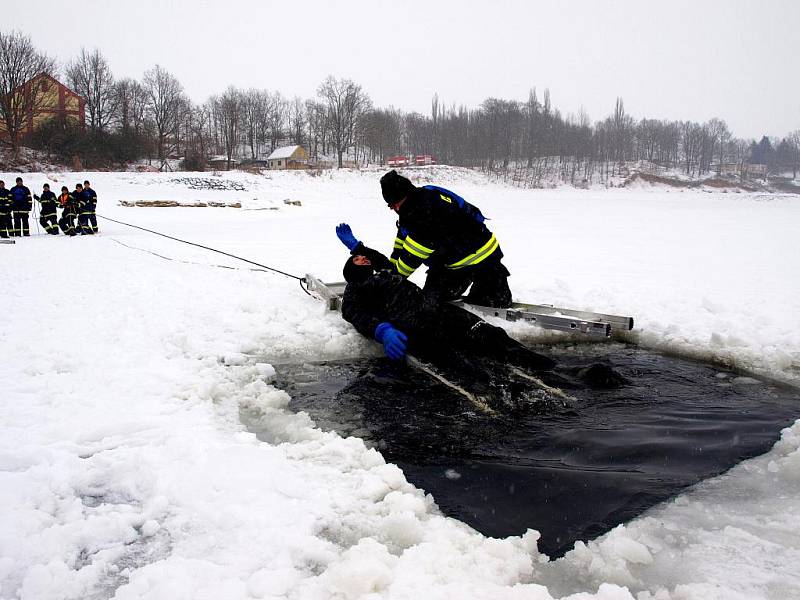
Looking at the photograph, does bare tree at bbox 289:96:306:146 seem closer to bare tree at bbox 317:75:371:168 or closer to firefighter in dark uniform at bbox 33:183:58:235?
bare tree at bbox 317:75:371:168

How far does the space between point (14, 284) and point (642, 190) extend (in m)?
72.4

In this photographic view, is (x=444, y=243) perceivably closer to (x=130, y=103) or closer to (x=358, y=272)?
(x=358, y=272)

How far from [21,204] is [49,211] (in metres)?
0.73

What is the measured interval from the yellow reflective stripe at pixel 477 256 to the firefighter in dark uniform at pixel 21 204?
14.3m

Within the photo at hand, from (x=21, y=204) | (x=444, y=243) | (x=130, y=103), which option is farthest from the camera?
(x=130, y=103)

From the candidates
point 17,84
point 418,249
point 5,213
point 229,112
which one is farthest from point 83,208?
point 229,112

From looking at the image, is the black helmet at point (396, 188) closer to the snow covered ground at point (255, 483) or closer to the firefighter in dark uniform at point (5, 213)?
the snow covered ground at point (255, 483)

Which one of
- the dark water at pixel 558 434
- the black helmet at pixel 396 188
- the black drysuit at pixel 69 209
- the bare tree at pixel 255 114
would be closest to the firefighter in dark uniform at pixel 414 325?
the dark water at pixel 558 434

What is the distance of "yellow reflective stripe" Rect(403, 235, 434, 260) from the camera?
529 cm

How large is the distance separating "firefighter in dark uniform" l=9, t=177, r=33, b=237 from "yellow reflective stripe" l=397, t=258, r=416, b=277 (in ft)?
45.5

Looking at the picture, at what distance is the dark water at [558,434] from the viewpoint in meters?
2.83

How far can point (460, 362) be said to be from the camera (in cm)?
490

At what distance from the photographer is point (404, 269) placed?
5.44 m

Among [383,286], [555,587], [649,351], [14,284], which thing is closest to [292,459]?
[555,587]
